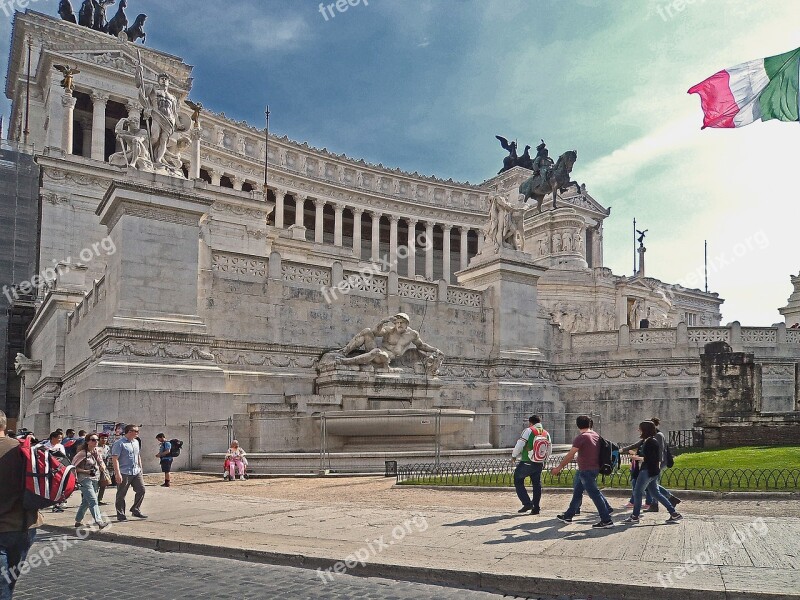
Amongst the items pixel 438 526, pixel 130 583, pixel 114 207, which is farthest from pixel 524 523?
pixel 114 207

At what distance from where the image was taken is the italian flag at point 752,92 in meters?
24.1

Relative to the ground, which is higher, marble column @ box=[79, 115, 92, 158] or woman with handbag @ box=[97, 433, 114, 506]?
marble column @ box=[79, 115, 92, 158]

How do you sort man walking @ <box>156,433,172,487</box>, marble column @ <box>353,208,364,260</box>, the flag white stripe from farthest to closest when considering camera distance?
marble column @ <box>353,208,364,260</box>, the flag white stripe, man walking @ <box>156,433,172,487</box>

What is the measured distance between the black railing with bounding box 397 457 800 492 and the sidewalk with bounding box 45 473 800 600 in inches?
43.9

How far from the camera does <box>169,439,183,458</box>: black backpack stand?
60.2 ft

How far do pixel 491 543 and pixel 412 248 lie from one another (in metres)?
75.2

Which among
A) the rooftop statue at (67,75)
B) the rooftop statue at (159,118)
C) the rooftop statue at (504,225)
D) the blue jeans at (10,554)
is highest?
the rooftop statue at (67,75)

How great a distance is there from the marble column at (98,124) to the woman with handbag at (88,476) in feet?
158

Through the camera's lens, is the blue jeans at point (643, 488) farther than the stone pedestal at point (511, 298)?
No

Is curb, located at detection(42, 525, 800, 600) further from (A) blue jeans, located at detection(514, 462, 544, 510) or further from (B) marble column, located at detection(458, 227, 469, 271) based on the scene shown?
(B) marble column, located at detection(458, 227, 469, 271)

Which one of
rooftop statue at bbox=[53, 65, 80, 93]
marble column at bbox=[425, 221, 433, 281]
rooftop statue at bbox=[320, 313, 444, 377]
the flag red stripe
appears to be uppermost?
rooftop statue at bbox=[53, 65, 80, 93]

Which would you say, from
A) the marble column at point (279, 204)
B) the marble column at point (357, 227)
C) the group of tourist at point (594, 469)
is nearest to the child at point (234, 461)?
the group of tourist at point (594, 469)

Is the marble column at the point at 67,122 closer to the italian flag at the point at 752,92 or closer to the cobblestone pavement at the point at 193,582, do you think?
the italian flag at the point at 752,92

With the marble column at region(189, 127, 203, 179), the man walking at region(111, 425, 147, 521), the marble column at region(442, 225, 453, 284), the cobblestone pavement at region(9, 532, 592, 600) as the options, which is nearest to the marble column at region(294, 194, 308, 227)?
the marble column at region(189, 127, 203, 179)
